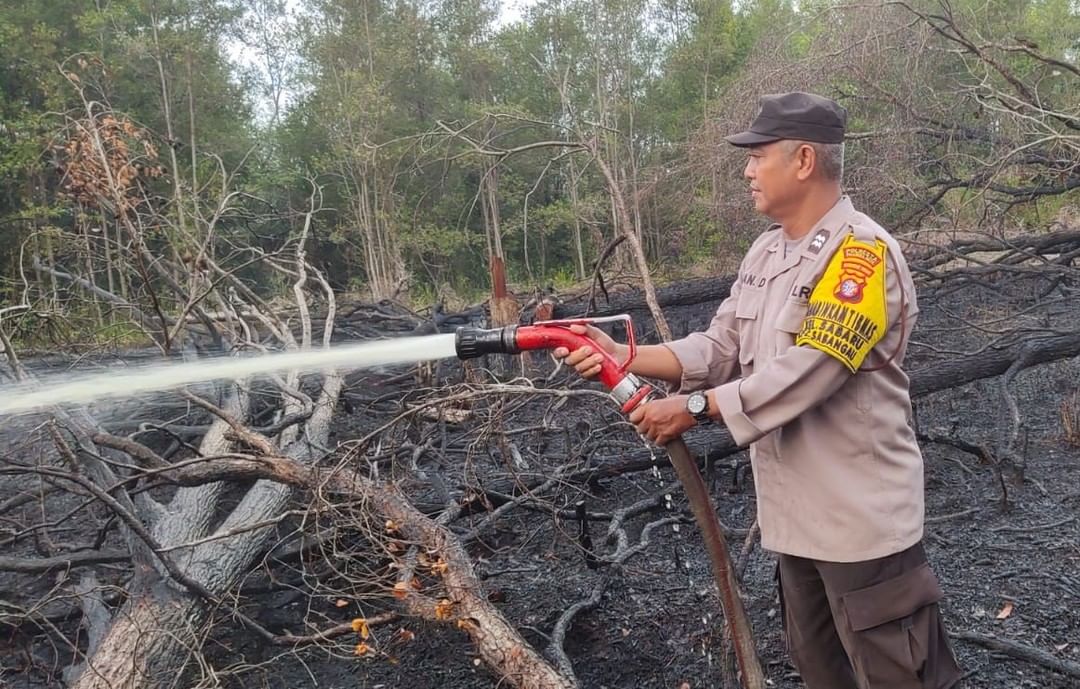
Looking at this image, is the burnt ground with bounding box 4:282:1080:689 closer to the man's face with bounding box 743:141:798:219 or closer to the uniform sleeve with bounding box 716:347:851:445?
the uniform sleeve with bounding box 716:347:851:445

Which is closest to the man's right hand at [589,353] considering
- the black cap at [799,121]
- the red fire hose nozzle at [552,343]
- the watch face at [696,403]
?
the red fire hose nozzle at [552,343]

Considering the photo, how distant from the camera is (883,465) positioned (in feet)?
5.55

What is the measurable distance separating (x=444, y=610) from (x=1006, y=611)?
222 centimetres

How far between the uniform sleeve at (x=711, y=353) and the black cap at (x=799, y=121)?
0.42 m

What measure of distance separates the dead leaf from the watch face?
2129mm

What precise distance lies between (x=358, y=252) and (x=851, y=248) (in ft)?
60.0

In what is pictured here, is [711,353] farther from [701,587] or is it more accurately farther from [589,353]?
[701,587]

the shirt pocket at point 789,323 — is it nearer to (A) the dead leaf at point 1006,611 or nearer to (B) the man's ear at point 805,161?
(B) the man's ear at point 805,161

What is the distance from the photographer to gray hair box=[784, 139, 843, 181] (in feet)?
5.75

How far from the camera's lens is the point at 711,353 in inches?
81.4

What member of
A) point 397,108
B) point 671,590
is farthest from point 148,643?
point 397,108

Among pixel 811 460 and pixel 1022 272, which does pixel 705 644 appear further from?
pixel 1022 272

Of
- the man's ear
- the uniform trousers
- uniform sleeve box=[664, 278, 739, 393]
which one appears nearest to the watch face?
uniform sleeve box=[664, 278, 739, 393]

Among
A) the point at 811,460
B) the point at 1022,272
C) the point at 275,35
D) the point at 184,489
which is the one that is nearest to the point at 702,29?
the point at 275,35
